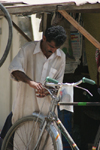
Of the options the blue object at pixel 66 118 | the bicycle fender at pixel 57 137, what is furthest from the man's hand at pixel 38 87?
the blue object at pixel 66 118

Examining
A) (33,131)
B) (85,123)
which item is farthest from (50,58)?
(85,123)

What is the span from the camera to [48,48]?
14.4ft

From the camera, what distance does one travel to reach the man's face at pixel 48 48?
435 cm

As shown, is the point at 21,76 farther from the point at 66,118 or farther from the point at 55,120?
the point at 66,118

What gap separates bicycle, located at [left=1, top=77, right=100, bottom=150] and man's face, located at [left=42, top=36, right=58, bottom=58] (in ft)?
1.27

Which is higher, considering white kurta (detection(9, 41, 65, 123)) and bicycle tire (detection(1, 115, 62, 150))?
white kurta (detection(9, 41, 65, 123))

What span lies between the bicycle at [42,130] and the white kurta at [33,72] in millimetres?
147

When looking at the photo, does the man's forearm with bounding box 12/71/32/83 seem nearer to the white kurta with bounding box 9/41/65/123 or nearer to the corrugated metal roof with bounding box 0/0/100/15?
the white kurta with bounding box 9/41/65/123

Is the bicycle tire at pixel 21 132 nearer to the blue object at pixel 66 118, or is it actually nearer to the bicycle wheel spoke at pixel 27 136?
the bicycle wheel spoke at pixel 27 136

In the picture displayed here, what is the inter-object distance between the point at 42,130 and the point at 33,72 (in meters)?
0.78

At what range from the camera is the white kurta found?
4.49 metres

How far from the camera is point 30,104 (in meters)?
4.57

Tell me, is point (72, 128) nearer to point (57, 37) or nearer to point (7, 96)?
point (7, 96)

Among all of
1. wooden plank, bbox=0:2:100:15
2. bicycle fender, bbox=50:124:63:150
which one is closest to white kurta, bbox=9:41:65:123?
bicycle fender, bbox=50:124:63:150
